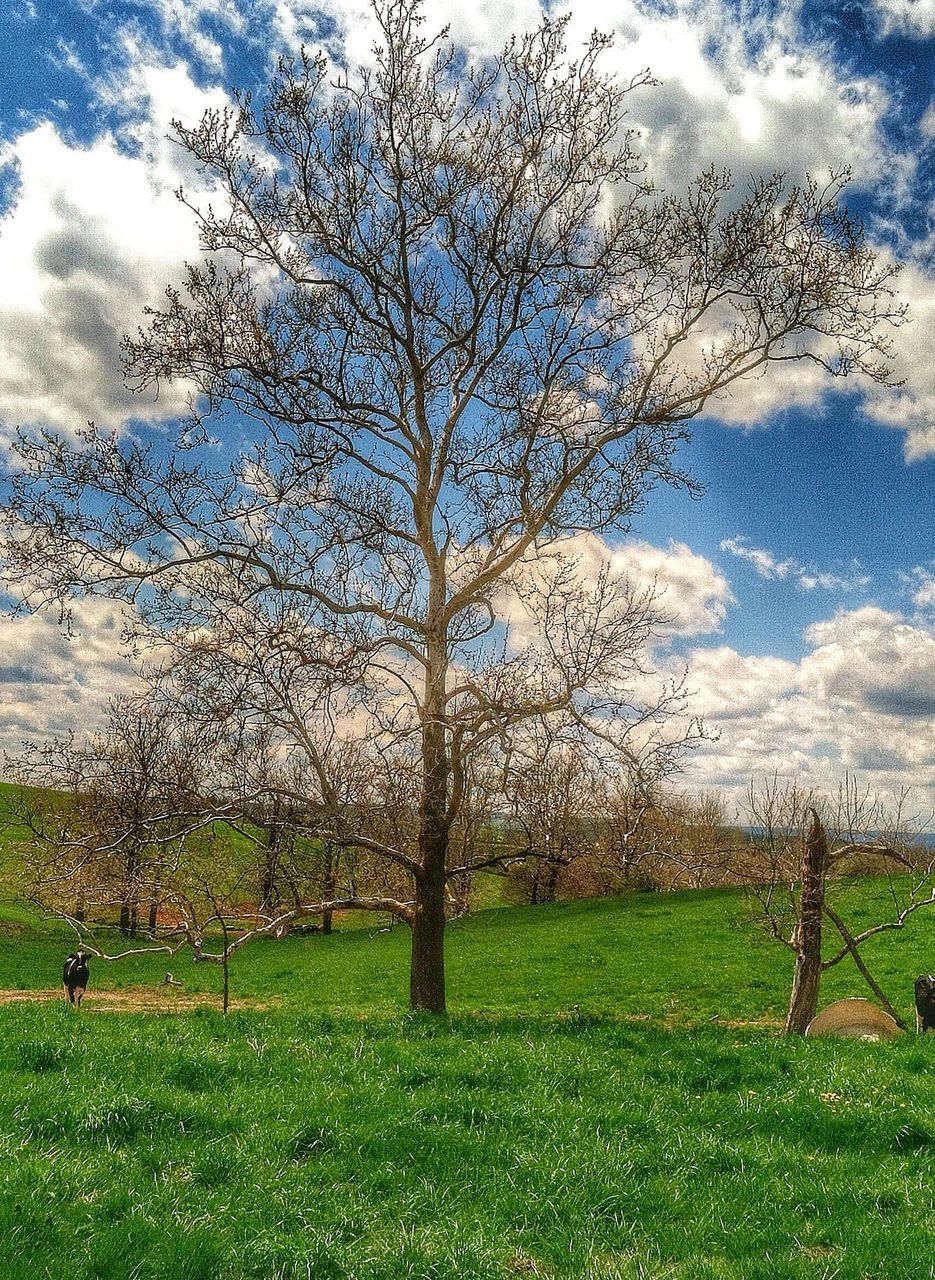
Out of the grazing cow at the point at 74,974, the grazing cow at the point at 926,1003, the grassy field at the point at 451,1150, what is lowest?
the grazing cow at the point at 74,974

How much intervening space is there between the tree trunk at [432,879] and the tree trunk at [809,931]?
5288mm

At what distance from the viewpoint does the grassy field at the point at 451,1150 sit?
4.60 m

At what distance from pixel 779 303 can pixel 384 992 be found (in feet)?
80.3

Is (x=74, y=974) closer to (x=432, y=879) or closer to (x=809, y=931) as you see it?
(x=432, y=879)

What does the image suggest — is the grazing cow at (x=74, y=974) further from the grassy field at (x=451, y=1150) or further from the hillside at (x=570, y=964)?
the grassy field at (x=451, y=1150)

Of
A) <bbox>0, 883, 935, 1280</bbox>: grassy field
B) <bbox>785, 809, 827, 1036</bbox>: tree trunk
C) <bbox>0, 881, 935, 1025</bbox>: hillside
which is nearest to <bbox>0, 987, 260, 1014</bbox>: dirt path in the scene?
<bbox>0, 881, 935, 1025</bbox>: hillside

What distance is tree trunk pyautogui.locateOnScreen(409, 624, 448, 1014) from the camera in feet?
40.2

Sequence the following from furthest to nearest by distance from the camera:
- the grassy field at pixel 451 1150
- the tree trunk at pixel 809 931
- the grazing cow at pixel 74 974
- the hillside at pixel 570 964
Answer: the hillside at pixel 570 964 < the grazing cow at pixel 74 974 < the tree trunk at pixel 809 931 < the grassy field at pixel 451 1150

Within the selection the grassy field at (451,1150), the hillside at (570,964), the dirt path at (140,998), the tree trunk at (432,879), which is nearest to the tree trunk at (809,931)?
the grassy field at (451,1150)

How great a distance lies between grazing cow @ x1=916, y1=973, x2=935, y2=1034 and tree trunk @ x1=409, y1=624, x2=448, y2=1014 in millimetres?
7202

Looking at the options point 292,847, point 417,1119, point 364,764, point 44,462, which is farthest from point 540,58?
point 417,1119

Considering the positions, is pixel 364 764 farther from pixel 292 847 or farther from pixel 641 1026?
pixel 641 1026

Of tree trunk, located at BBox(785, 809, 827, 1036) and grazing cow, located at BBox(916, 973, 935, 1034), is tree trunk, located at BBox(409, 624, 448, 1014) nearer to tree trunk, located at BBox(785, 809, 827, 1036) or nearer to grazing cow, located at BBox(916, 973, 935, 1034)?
tree trunk, located at BBox(785, 809, 827, 1036)

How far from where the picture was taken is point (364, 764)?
447 inches
